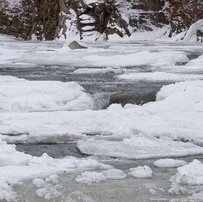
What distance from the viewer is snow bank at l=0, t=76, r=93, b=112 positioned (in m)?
3.47

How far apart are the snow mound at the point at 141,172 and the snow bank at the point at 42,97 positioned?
1.34 metres

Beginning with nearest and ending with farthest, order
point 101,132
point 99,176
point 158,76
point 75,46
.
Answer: point 99,176
point 101,132
point 158,76
point 75,46

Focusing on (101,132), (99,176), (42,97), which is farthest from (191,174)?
(42,97)

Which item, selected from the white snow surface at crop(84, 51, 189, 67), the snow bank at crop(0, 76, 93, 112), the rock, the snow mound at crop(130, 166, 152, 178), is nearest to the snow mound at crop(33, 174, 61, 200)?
the snow mound at crop(130, 166, 152, 178)

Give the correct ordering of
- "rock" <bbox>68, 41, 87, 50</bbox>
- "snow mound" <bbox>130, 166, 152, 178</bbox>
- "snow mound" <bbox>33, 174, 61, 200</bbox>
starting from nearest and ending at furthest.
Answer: "snow mound" <bbox>33, 174, 61, 200</bbox>, "snow mound" <bbox>130, 166, 152, 178</bbox>, "rock" <bbox>68, 41, 87, 50</bbox>

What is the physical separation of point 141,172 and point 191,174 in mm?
206

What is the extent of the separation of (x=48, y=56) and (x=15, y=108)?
10.2ft

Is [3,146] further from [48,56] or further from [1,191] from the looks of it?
[48,56]

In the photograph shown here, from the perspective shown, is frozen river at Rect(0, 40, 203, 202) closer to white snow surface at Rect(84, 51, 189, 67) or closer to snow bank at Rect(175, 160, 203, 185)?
snow bank at Rect(175, 160, 203, 185)

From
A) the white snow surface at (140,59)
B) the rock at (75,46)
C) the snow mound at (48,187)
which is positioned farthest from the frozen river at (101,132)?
the rock at (75,46)

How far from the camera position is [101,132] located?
279cm

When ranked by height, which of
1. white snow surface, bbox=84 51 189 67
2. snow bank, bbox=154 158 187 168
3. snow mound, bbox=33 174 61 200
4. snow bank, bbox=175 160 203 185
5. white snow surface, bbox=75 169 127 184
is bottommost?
white snow surface, bbox=84 51 189 67

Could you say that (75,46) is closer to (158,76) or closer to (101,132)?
(158,76)

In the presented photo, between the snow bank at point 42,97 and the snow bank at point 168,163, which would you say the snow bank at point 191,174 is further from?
the snow bank at point 42,97
